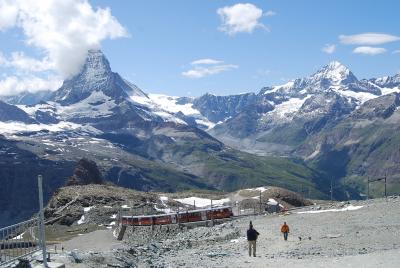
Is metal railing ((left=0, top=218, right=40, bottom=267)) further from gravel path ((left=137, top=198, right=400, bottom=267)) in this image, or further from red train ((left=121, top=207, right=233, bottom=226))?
red train ((left=121, top=207, right=233, bottom=226))

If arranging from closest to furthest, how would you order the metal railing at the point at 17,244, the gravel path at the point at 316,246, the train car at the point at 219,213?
the metal railing at the point at 17,244, the gravel path at the point at 316,246, the train car at the point at 219,213

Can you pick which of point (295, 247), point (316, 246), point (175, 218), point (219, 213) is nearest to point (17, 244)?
point (295, 247)

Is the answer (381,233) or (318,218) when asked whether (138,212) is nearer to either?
(318,218)

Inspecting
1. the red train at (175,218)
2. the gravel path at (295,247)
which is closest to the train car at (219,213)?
the red train at (175,218)

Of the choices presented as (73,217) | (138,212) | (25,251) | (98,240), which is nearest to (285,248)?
(25,251)

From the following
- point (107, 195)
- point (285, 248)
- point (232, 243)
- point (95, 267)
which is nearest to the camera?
point (95, 267)

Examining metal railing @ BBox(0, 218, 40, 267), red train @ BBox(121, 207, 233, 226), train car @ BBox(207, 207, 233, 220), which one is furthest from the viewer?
train car @ BBox(207, 207, 233, 220)

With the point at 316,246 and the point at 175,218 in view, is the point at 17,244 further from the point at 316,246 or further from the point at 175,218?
→ the point at 175,218

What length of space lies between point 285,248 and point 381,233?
7.32 metres

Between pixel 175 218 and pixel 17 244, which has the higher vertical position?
pixel 175 218

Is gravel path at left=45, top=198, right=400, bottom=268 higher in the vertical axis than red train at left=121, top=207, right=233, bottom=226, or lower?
lower

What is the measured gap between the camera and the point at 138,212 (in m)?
92.4

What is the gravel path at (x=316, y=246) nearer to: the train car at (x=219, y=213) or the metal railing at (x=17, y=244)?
the metal railing at (x=17, y=244)

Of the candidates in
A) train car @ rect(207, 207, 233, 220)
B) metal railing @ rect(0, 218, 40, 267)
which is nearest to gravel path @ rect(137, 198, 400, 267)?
metal railing @ rect(0, 218, 40, 267)
